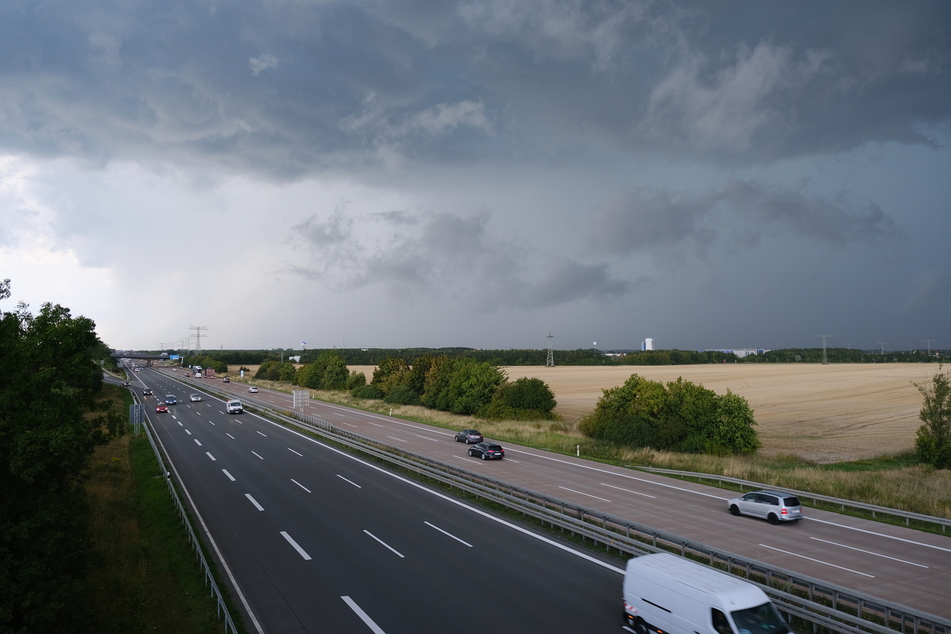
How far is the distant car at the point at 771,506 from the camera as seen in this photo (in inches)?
893

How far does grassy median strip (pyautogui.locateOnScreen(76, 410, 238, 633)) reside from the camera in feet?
45.8

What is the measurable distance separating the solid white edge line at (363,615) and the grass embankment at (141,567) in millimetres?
2995

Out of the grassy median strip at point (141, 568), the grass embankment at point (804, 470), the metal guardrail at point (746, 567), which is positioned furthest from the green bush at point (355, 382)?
the metal guardrail at point (746, 567)

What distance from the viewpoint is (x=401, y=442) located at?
149 feet

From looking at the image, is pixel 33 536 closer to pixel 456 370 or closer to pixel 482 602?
pixel 482 602

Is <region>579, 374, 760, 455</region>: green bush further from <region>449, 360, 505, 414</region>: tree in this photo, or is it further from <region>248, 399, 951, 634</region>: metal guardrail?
<region>248, 399, 951, 634</region>: metal guardrail

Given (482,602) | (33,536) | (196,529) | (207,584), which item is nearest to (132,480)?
(196,529)

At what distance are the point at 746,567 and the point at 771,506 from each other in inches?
345

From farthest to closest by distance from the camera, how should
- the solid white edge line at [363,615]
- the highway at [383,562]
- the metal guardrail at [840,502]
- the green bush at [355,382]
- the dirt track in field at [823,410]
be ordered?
the green bush at [355,382], the dirt track in field at [823,410], the metal guardrail at [840,502], the highway at [383,562], the solid white edge line at [363,615]

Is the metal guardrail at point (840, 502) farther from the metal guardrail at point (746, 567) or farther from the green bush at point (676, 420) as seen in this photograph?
the metal guardrail at point (746, 567)

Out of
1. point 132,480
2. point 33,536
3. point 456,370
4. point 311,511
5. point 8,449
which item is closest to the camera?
point 33,536

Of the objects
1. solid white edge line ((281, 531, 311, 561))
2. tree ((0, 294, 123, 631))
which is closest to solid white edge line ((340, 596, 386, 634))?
solid white edge line ((281, 531, 311, 561))

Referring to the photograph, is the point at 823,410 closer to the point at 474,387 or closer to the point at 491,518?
the point at 474,387

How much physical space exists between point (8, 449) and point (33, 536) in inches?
97.9
